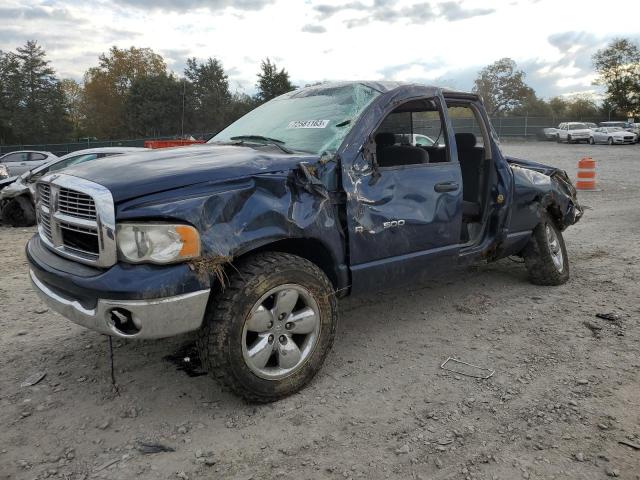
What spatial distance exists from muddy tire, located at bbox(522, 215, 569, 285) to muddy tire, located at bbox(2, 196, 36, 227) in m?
8.60

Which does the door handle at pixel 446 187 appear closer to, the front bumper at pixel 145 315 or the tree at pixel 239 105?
the front bumper at pixel 145 315

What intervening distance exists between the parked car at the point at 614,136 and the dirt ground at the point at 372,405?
35968 millimetres

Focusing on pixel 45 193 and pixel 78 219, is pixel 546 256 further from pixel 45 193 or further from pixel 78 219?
pixel 45 193

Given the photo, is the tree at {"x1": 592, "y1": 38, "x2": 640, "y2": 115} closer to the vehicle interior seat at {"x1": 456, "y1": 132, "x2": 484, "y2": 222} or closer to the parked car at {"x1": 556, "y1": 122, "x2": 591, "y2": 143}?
the parked car at {"x1": 556, "y1": 122, "x2": 591, "y2": 143}

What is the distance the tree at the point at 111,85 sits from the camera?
63938 mm

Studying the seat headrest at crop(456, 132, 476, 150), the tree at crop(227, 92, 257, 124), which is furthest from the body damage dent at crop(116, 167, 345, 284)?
the tree at crop(227, 92, 257, 124)

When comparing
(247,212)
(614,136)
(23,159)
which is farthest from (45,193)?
(614,136)

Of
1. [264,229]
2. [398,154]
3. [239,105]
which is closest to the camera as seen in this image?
[264,229]

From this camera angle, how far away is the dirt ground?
8.46 ft

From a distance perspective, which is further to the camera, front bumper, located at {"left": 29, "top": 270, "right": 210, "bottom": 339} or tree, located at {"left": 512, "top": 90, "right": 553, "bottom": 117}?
tree, located at {"left": 512, "top": 90, "right": 553, "bottom": 117}

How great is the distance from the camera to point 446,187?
398 centimetres

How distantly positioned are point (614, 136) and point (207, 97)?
39094 mm

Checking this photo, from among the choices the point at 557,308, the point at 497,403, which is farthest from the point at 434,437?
the point at 557,308

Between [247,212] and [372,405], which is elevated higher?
[247,212]
